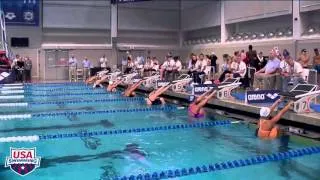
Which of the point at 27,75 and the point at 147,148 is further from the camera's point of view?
the point at 27,75

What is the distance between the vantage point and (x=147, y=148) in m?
6.22

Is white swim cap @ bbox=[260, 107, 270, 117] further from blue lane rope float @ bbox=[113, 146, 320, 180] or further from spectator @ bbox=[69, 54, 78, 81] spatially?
spectator @ bbox=[69, 54, 78, 81]

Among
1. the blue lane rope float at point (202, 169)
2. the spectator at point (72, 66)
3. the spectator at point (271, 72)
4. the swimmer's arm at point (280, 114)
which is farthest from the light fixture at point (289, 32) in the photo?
the spectator at point (72, 66)

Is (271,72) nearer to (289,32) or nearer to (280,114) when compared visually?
(280,114)

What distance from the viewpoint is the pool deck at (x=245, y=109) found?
666cm

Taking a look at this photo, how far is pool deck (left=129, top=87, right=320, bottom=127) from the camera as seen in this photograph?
21.8ft

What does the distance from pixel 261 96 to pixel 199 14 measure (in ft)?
51.0

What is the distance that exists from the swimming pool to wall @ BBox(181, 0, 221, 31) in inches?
501

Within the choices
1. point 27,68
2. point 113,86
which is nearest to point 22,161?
point 113,86

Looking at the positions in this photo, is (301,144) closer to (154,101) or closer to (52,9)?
(154,101)

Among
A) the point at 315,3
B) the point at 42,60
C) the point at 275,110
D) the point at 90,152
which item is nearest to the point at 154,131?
the point at 90,152

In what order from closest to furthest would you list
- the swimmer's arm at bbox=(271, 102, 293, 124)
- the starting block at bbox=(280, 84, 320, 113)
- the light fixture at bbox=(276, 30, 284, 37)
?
the swimmer's arm at bbox=(271, 102, 293, 124) → the starting block at bbox=(280, 84, 320, 113) → the light fixture at bbox=(276, 30, 284, 37)

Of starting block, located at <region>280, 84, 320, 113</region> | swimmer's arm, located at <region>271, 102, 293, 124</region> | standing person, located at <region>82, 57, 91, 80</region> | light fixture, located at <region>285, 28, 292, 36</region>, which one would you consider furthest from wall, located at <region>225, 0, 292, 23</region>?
swimmer's arm, located at <region>271, 102, 293, 124</region>

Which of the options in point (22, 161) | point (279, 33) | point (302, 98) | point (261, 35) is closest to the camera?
point (22, 161)
